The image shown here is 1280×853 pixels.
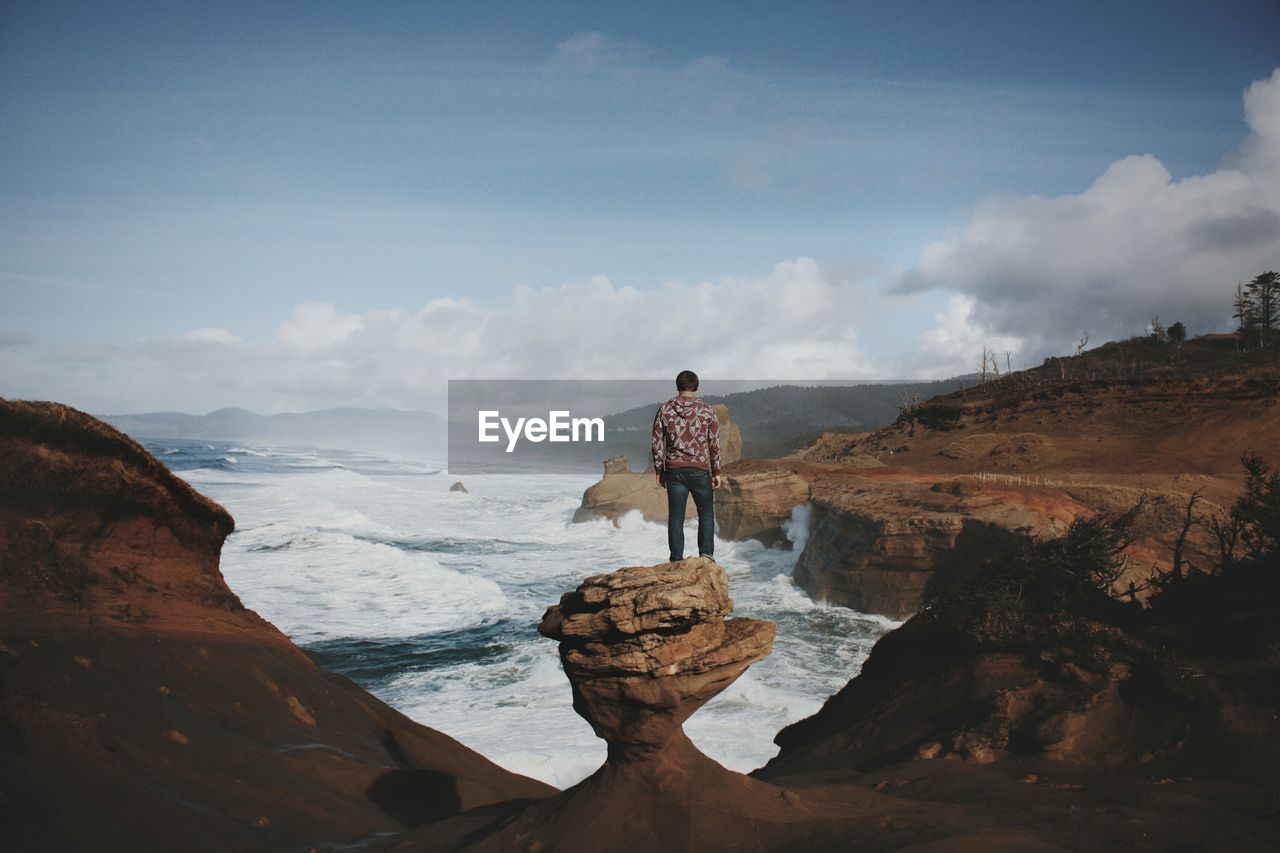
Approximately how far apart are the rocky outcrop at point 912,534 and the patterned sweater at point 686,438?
14283 mm

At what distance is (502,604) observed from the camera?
73.7ft

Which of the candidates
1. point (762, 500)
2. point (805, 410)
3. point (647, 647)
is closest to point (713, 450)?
point (647, 647)

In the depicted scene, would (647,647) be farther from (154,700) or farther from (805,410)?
(805,410)

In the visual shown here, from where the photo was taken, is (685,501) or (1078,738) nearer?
(685,501)

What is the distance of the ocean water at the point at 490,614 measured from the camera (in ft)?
44.9

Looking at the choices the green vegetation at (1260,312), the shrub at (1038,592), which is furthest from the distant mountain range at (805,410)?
the shrub at (1038,592)

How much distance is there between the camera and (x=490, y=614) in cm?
2133

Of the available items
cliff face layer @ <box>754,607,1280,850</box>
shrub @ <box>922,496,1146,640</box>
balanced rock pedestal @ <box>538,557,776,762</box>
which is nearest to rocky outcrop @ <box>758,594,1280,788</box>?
cliff face layer @ <box>754,607,1280,850</box>

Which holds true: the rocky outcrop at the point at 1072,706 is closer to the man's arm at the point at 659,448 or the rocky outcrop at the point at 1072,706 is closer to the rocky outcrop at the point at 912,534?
the man's arm at the point at 659,448

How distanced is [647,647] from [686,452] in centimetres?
177

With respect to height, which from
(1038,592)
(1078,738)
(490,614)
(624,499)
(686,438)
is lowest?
(490,614)

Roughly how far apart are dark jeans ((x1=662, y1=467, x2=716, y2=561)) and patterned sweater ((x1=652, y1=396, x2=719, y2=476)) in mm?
75

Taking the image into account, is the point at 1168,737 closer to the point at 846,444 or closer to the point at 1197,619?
the point at 1197,619

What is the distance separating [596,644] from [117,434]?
7327 mm
